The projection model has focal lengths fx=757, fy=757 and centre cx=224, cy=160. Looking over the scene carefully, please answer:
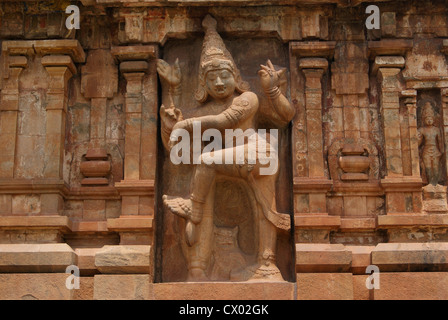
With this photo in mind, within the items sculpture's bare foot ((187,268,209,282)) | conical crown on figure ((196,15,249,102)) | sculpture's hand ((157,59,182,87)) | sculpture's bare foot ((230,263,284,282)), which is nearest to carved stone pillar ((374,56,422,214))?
sculpture's bare foot ((230,263,284,282))

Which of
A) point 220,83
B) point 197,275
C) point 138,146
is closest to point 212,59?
point 220,83

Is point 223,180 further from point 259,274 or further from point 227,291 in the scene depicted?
point 227,291

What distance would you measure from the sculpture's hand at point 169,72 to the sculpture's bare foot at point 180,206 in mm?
1999

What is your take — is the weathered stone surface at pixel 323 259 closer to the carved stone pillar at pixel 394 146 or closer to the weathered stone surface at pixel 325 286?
the weathered stone surface at pixel 325 286

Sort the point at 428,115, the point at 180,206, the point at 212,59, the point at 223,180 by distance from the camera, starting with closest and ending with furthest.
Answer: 1. the point at 180,206
2. the point at 223,180
3. the point at 212,59
4. the point at 428,115

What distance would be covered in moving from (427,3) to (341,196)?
11.8 feet

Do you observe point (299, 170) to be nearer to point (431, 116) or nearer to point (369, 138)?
point (369, 138)

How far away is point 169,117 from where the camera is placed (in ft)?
40.1

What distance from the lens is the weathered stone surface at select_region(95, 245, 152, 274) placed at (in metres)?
11.4

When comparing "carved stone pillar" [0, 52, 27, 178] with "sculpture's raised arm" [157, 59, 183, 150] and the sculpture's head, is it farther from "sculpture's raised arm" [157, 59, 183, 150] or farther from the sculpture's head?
the sculpture's head

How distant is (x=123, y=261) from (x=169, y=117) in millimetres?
2454

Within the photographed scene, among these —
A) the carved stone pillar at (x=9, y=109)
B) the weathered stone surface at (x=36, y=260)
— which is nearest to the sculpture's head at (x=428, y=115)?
the weathered stone surface at (x=36, y=260)

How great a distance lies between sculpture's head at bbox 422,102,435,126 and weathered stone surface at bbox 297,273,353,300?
2931mm

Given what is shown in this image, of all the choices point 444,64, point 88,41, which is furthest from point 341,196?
point 88,41
